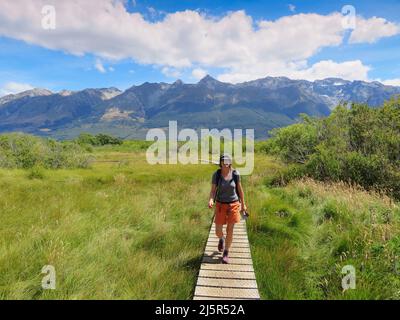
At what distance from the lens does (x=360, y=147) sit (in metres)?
16.9

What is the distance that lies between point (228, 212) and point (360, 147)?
517 inches

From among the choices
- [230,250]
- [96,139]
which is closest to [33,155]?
[230,250]

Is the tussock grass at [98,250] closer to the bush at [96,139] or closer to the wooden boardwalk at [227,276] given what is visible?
the wooden boardwalk at [227,276]

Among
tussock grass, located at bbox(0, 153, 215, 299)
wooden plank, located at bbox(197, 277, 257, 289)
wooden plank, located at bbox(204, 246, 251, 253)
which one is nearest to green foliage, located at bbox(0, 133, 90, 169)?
tussock grass, located at bbox(0, 153, 215, 299)

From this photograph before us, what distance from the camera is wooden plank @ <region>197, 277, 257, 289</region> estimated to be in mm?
5617

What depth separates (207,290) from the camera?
5.48 metres

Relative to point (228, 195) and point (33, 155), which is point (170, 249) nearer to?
point (228, 195)

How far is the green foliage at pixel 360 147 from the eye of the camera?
47.8ft

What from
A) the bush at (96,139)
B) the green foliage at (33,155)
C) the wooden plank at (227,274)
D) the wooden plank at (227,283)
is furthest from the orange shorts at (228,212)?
the bush at (96,139)

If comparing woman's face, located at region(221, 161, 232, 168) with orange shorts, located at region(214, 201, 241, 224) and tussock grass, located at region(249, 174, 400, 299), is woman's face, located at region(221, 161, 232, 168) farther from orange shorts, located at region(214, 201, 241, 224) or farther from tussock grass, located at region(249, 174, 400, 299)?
tussock grass, located at region(249, 174, 400, 299)
